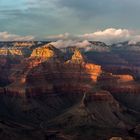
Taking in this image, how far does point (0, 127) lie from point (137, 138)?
4626 cm

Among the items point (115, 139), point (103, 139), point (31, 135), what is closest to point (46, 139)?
point (31, 135)

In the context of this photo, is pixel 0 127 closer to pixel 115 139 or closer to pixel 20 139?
pixel 20 139

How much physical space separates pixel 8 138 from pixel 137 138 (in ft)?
141

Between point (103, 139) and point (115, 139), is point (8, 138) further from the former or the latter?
point (115, 139)

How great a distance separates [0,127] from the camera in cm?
19962

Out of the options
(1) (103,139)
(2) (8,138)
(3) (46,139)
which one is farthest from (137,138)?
(2) (8,138)

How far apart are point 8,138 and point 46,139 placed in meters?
14.1

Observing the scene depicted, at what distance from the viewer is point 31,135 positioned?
19975 centimetres

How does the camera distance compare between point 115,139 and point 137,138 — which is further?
point 137,138

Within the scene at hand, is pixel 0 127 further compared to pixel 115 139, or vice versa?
pixel 0 127

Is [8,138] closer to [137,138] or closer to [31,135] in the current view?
[31,135]

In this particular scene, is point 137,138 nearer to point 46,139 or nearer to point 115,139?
point 46,139

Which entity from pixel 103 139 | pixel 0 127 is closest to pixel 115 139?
pixel 103 139

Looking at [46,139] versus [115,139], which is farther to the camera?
[46,139]
